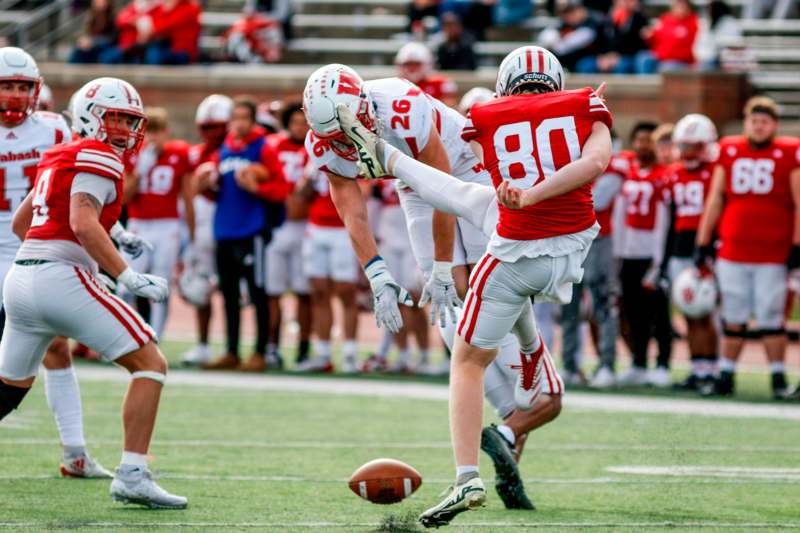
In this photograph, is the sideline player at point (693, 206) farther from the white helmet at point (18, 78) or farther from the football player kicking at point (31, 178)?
the white helmet at point (18, 78)

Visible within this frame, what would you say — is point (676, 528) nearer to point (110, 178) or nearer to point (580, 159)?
point (580, 159)

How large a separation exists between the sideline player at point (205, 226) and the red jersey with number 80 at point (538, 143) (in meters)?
7.26

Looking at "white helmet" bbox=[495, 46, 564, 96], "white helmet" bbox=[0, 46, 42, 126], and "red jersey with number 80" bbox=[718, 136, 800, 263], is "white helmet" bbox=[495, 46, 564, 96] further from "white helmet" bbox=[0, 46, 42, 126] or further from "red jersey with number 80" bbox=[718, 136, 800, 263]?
"red jersey with number 80" bbox=[718, 136, 800, 263]

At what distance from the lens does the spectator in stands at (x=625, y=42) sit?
18266mm

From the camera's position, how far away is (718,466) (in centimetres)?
802

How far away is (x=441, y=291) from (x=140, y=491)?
154cm

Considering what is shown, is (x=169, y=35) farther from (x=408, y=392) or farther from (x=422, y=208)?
(x=422, y=208)

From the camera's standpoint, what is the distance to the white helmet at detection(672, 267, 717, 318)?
11852 mm

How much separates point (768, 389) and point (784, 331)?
0.81m

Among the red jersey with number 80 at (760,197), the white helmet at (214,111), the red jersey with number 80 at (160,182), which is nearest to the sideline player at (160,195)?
the red jersey with number 80 at (160,182)

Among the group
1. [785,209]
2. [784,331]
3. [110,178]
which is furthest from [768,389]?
[110,178]

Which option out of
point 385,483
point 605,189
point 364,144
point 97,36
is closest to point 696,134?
point 605,189

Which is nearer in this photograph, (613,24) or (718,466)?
(718,466)

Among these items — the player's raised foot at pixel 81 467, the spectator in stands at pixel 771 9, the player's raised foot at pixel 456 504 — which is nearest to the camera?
the player's raised foot at pixel 456 504
